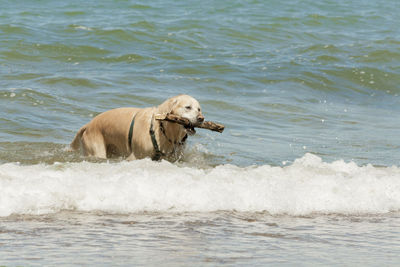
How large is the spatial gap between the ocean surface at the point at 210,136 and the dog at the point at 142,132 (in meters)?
0.22

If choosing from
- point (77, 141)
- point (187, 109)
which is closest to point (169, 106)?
point (187, 109)

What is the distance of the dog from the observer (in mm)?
8156

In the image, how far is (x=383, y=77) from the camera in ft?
56.9

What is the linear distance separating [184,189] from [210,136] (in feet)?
14.3

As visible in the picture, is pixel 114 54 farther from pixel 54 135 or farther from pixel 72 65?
pixel 54 135

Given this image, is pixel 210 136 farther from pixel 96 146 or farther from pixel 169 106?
pixel 169 106

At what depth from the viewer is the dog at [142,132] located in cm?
816

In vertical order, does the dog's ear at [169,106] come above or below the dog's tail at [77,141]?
above

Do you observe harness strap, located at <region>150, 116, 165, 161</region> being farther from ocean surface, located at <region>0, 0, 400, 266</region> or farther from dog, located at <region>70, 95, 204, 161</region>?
ocean surface, located at <region>0, 0, 400, 266</region>

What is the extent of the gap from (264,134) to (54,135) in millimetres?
3343

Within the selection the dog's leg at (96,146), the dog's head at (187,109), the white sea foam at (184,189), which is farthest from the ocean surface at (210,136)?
the dog's head at (187,109)

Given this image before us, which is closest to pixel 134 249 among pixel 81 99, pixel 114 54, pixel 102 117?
pixel 102 117

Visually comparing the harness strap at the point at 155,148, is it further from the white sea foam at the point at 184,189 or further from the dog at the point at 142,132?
the white sea foam at the point at 184,189

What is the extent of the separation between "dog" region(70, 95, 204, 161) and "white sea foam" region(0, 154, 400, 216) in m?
0.37
